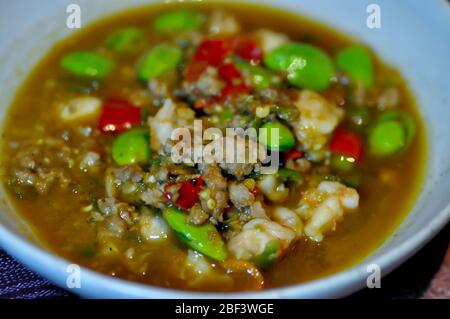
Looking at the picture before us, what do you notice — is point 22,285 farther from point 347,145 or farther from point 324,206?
point 347,145

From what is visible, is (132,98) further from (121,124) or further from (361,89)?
(361,89)

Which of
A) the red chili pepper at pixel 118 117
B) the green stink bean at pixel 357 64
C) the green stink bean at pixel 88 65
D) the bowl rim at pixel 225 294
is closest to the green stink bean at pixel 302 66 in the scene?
the green stink bean at pixel 357 64

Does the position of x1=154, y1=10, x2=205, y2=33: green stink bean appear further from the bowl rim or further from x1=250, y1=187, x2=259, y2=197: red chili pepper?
the bowl rim

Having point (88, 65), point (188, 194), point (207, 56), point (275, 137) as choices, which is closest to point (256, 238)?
point (188, 194)

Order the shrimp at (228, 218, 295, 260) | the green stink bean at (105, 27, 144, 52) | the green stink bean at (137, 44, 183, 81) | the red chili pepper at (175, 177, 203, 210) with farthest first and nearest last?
the green stink bean at (105, 27, 144, 52) < the green stink bean at (137, 44, 183, 81) < the red chili pepper at (175, 177, 203, 210) < the shrimp at (228, 218, 295, 260)

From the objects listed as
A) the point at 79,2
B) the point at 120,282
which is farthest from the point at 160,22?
the point at 120,282

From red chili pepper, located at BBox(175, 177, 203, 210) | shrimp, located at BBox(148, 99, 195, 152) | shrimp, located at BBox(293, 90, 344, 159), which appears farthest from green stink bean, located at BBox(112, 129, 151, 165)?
shrimp, located at BBox(293, 90, 344, 159)
